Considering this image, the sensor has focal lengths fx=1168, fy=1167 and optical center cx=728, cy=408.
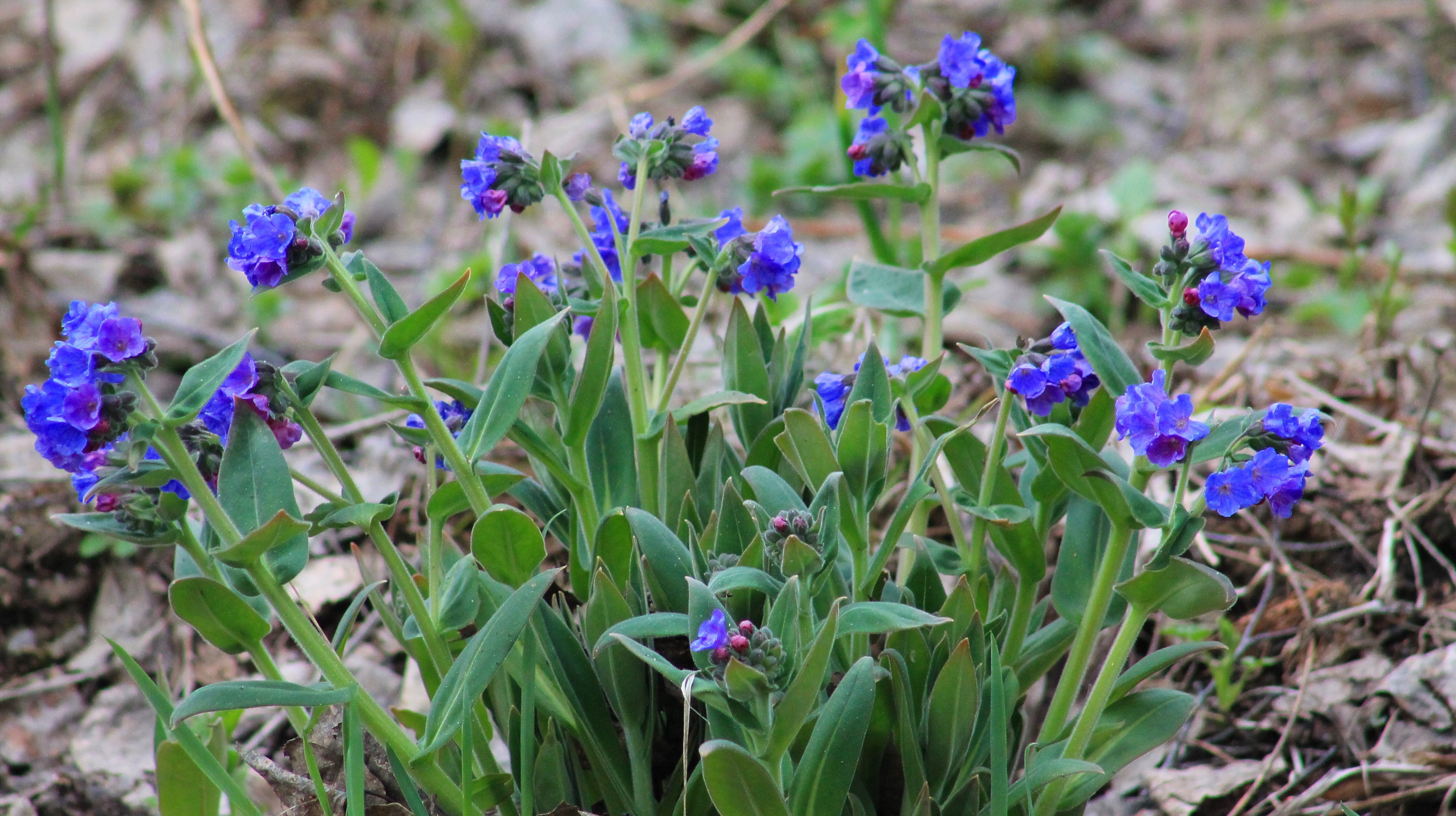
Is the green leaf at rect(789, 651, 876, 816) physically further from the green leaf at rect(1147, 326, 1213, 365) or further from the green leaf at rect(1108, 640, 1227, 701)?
the green leaf at rect(1147, 326, 1213, 365)

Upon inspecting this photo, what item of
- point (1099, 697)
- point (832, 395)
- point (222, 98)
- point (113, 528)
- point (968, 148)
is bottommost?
point (1099, 697)

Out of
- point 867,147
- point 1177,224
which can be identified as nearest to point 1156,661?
point 1177,224

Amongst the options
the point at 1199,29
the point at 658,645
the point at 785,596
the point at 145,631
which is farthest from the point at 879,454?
the point at 1199,29

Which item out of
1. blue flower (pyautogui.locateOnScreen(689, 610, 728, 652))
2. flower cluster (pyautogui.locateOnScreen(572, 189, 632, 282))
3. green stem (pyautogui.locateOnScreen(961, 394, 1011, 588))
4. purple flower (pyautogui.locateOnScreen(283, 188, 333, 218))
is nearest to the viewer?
blue flower (pyautogui.locateOnScreen(689, 610, 728, 652))

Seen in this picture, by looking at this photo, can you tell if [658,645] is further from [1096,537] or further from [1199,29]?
Result: [1199,29]

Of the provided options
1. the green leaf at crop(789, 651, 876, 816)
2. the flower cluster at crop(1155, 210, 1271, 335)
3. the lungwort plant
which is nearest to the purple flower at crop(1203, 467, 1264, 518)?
the lungwort plant

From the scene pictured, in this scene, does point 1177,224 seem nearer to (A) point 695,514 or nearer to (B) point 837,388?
(B) point 837,388
